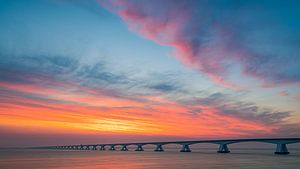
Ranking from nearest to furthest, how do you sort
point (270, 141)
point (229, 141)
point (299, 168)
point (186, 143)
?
point (299, 168), point (270, 141), point (229, 141), point (186, 143)

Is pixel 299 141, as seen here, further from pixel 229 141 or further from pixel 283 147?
pixel 229 141

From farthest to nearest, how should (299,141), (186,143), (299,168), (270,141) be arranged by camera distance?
1. (186,143)
2. (270,141)
3. (299,141)
4. (299,168)

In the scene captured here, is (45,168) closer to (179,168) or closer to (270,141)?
(179,168)

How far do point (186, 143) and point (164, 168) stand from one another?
130m

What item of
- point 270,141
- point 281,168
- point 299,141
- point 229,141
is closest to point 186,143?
point 229,141

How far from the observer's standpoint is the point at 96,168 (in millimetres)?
52406

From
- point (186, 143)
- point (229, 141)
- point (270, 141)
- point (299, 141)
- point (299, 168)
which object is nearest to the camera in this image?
point (299, 168)

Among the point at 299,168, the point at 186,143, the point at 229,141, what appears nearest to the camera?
the point at 299,168

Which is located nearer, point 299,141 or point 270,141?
point 299,141

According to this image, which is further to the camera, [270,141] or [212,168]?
[270,141]

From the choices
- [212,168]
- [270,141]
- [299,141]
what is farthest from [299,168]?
[270,141]

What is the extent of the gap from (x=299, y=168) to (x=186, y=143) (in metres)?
131

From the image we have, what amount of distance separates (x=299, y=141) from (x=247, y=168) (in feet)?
238

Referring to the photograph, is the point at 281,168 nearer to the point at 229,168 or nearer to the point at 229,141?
the point at 229,168
